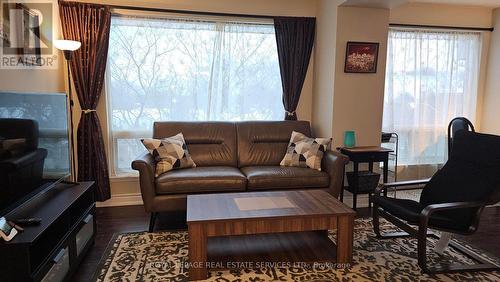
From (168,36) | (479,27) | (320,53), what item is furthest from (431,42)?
(168,36)

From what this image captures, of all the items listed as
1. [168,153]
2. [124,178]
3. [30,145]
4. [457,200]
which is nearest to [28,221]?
[30,145]

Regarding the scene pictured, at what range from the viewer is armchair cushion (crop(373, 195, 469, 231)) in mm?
2320

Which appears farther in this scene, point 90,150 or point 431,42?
point 431,42

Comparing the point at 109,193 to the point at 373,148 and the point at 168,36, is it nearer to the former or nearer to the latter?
the point at 168,36

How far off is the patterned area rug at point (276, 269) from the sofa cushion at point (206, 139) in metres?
1.03

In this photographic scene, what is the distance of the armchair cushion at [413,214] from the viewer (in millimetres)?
2320

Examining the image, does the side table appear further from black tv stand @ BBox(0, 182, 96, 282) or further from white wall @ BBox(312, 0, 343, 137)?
black tv stand @ BBox(0, 182, 96, 282)

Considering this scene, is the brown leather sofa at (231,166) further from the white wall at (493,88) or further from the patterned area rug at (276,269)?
the white wall at (493,88)

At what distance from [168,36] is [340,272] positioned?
301 cm

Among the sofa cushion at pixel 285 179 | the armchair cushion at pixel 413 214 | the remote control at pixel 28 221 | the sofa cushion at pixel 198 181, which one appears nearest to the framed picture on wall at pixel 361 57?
the sofa cushion at pixel 285 179

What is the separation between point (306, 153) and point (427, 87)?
87.4 inches

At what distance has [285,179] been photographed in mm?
3230

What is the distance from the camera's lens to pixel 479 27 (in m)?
4.48

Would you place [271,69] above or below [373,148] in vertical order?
above
